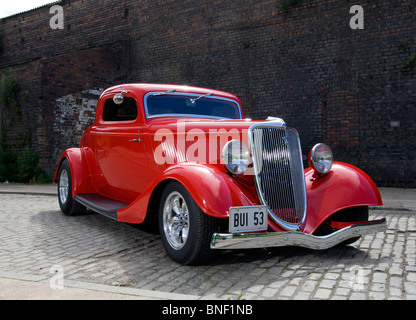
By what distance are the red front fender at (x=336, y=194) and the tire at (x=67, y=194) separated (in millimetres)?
3688

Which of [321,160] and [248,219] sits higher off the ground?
[321,160]

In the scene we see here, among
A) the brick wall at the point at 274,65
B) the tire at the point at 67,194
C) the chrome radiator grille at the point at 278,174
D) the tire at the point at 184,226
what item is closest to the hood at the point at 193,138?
the chrome radiator grille at the point at 278,174

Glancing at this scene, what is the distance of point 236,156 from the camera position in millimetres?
3199

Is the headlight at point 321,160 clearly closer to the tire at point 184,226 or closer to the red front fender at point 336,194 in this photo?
the red front fender at point 336,194

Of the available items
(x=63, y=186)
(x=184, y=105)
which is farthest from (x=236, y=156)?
(x=63, y=186)

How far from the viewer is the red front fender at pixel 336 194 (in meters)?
3.46

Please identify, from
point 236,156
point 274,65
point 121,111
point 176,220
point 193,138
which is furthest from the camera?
point 274,65

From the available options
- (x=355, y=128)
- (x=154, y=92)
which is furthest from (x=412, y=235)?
(x=355, y=128)

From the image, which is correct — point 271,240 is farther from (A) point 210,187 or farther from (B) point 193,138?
(B) point 193,138

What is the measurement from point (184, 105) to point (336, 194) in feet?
6.98

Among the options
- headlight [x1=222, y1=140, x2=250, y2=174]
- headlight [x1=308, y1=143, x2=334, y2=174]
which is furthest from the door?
headlight [x1=308, y1=143, x2=334, y2=174]

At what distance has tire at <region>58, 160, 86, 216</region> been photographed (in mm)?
5703

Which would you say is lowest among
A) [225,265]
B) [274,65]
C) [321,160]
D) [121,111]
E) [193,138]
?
[225,265]

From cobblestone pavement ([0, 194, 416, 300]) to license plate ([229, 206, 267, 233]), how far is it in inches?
15.9
